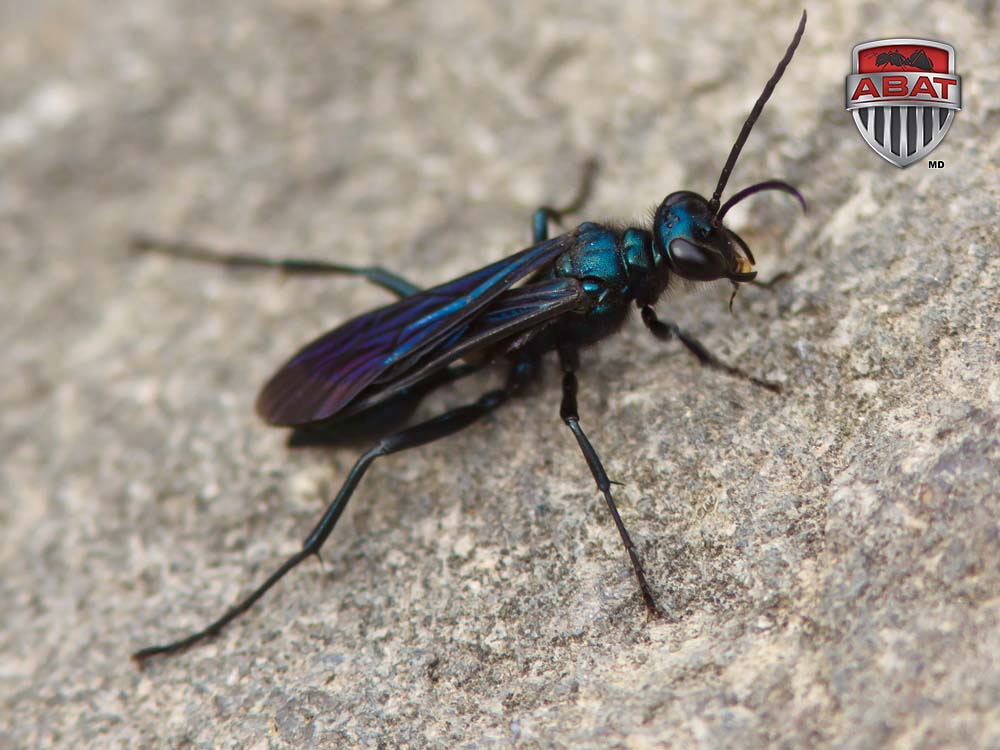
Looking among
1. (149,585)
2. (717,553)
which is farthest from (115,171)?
(717,553)

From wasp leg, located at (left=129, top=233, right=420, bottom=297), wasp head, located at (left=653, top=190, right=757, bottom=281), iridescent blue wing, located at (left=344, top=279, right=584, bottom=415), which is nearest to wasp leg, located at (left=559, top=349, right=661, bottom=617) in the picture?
iridescent blue wing, located at (left=344, top=279, right=584, bottom=415)

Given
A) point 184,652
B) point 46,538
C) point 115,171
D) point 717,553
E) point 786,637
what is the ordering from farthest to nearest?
point 115,171 < point 46,538 < point 184,652 < point 717,553 < point 786,637

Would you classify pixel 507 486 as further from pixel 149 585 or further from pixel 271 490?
pixel 149 585

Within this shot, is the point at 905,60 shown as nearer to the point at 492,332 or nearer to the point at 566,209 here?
the point at 566,209

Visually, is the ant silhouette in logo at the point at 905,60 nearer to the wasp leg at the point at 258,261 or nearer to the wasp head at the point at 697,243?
the wasp head at the point at 697,243

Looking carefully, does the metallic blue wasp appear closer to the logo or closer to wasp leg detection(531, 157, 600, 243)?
wasp leg detection(531, 157, 600, 243)

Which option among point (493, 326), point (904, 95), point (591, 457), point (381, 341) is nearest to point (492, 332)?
point (493, 326)
